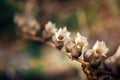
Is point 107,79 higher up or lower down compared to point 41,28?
lower down

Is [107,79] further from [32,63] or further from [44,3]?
[44,3]

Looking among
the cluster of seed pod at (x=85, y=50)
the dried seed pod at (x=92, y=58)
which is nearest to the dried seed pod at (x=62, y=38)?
the cluster of seed pod at (x=85, y=50)

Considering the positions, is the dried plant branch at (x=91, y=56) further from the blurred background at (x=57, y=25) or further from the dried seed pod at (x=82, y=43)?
the blurred background at (x=57, y=25)

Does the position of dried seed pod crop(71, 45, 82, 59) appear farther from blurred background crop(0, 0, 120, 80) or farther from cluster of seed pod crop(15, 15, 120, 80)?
blurred background crop(0, 0, 120, 80)

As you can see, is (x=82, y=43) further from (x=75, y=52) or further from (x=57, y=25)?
(x=57, y=25)

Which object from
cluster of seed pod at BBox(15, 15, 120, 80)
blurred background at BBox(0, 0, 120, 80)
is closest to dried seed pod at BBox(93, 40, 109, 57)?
cluster of seed pod at BBox(15, 15, 120, 80)

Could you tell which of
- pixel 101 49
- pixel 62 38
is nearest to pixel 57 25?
pixel 62 38

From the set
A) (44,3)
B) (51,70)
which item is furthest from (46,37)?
(44,3)

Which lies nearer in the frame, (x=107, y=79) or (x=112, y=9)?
(x=107, y=79)

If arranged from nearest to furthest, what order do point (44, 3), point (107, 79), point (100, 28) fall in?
point (107, 79) → point (100, 28) → point (44, 3)
